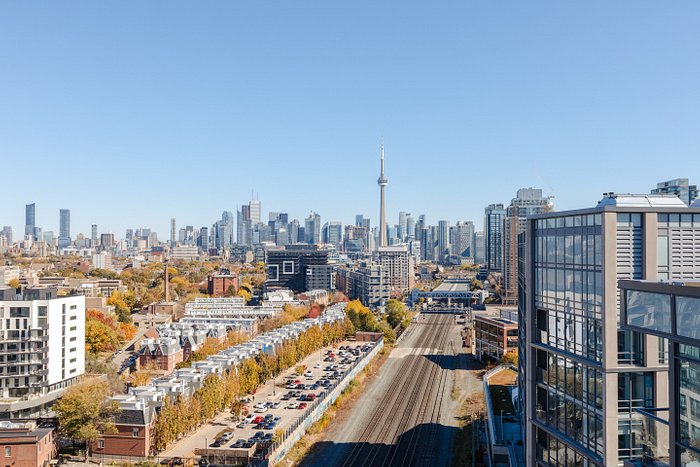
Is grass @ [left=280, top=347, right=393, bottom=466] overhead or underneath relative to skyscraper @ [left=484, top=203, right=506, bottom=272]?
underneath

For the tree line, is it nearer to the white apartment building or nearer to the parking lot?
the parking lot

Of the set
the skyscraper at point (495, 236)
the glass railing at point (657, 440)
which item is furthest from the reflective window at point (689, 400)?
the skyscraper at point (495, 236)

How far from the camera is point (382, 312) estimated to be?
7094 centimetres

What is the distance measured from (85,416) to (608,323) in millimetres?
20255

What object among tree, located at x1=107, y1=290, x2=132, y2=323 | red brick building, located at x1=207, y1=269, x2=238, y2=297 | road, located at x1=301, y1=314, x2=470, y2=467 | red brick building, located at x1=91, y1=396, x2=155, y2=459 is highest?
red brick building, located at x1=207, y1=269, x2=238, y2=297

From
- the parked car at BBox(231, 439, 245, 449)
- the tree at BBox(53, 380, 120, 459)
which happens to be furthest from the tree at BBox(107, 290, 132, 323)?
the parked car at BBox(231, 439, 245, 449)

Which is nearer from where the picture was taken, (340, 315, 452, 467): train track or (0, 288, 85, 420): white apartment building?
(340, 315, 452, 467): train track

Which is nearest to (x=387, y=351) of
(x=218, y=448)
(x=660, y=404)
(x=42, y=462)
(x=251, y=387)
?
(x=251, y=387)

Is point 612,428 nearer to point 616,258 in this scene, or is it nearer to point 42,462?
point 616,258

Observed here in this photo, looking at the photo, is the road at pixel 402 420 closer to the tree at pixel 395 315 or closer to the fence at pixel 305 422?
the fence at pixel 305 422

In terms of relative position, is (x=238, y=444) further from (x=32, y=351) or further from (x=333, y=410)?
(x=32, y=351)

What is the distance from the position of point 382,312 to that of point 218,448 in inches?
1939

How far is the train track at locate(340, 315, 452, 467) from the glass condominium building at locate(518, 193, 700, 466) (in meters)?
14.2

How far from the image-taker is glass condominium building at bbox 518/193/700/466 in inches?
357
